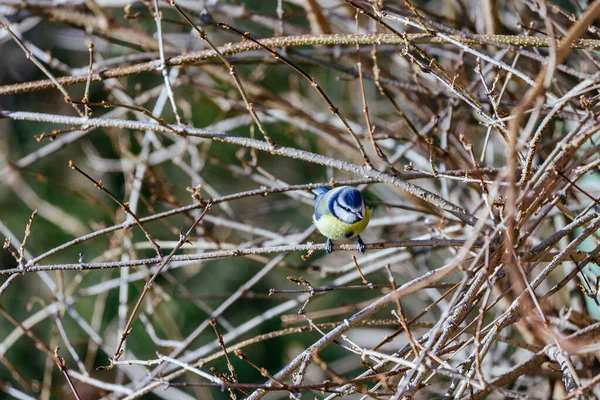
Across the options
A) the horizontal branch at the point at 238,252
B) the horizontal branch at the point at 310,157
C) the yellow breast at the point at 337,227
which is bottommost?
the horizontal branch at the point at 238,252

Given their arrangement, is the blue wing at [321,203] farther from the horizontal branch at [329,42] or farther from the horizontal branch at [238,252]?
the horizontal branch at [329,42]

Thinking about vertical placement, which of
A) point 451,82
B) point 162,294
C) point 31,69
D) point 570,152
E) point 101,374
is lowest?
point 101,374

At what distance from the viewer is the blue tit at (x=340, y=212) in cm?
254

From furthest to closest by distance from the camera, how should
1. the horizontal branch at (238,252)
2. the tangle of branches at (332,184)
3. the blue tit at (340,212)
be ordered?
1. the blue tit at (340,212)
2. the horizontal branch at (238,252)
3. the tangle of branches at (332,184)

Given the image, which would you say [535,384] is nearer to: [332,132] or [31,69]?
[332,132]

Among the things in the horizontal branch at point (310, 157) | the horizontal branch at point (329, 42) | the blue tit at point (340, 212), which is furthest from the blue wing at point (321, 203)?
the horizontal branch at point (329, 42)

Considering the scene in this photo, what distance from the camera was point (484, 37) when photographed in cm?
214

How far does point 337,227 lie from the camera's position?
2.61 m

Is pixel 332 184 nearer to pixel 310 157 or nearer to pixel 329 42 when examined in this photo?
pixel 310 157

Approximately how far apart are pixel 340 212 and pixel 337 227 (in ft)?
0.26

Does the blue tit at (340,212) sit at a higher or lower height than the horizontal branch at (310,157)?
lower

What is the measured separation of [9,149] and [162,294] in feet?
14.9

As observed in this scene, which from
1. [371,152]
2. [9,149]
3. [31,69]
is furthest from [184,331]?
[371,152]

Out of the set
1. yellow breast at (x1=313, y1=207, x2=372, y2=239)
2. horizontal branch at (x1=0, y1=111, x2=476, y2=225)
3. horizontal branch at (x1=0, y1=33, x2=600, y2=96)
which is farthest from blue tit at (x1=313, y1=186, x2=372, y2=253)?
horizontal branch at (x1=0, y1=33, x2=600, y2=96)
